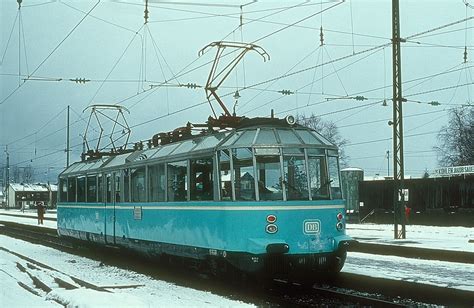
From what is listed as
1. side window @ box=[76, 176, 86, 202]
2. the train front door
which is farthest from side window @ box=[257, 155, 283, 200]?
side window @ box=[76, 176, 86, 202]

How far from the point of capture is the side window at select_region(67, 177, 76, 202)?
867 inches

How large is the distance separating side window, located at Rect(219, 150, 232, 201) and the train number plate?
1.40 metres

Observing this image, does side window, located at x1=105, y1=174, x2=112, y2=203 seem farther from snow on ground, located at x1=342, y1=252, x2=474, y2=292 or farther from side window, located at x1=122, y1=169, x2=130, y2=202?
snow on ground, located at x1=342, y1=252, x2=474, y2=292

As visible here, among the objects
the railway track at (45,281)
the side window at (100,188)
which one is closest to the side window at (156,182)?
the railway track at (45,281)

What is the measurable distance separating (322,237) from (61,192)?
14121 mm

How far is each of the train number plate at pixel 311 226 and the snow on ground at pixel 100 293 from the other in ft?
6.65

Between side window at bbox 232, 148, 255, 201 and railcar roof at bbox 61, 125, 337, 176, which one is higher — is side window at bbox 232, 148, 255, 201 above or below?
below

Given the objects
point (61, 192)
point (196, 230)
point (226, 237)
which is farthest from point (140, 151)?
point (61, 192)

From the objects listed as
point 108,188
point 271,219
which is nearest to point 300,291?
point 271,219

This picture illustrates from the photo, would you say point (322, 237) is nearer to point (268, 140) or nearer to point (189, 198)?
point (268, 140)

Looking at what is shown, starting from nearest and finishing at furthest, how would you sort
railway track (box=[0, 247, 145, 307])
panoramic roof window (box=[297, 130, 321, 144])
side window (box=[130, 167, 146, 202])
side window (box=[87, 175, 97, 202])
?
railway track (box=[0, 247, 145, 307]) → panoramic roof window (box=[297, 130, 321, 144]) → side window (box=[130, 167, 146, 202]) → side window (box=[87, 175, 97, 202])

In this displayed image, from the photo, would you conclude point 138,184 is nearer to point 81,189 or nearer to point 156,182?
point 156,182

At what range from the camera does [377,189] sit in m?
40.1

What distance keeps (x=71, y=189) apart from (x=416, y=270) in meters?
12.2
